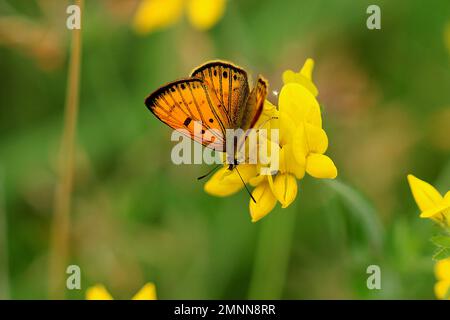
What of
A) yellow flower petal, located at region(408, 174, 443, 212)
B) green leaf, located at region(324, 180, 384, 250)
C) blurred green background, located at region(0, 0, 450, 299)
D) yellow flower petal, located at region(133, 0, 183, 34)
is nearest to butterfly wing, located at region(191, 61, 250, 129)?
green leaf, located at region(324, 180, 384, 250)

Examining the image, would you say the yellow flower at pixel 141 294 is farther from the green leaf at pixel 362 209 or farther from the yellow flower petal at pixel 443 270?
the yellow flower petal at pixel 443 270

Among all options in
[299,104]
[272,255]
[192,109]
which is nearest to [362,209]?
[299,104]

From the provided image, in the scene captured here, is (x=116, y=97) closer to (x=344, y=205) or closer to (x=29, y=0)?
(x=29, y=0)

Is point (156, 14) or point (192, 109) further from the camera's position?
point (156, 14)

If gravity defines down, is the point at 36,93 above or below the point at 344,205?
above

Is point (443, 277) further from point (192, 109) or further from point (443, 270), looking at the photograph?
point (192, 109)

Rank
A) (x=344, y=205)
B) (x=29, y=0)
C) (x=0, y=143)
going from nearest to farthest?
(x=344, y=205), (x=0, y=143), (x=29, y=0)
